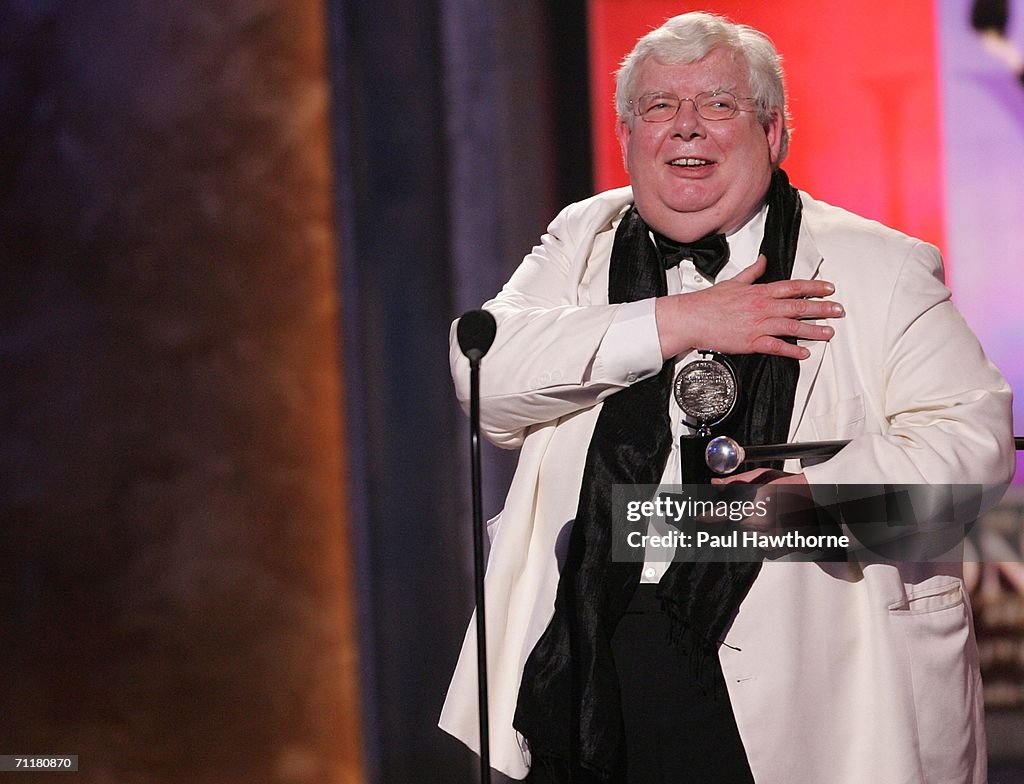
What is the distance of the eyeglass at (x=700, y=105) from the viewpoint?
1847 millimetres

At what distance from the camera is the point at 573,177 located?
2758 mm

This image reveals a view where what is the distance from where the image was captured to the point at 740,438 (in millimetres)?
1777

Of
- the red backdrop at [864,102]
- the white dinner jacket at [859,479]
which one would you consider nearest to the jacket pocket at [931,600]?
the white dinner jacket at [859,479]

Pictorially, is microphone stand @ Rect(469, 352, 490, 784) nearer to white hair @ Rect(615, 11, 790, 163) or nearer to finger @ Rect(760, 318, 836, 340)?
finger @ Rect(760, 318, 836, 340)

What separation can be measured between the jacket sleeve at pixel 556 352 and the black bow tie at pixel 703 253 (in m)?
0.13

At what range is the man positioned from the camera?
1.69 meters

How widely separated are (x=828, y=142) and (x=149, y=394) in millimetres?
1945

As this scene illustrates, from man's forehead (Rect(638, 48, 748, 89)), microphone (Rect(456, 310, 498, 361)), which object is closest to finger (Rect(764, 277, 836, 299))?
man's forehead (Rect(638, 48, 748, 89))

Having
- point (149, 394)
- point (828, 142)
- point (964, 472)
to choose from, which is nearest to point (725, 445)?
point (964, 472)

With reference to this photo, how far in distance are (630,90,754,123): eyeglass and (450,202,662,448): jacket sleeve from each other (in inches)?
9.6

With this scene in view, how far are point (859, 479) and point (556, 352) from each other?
0.49 meters

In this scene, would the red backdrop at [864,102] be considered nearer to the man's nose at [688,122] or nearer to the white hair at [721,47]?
the white hair at [721,47]

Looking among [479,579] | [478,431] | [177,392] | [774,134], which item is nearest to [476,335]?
[478,431]

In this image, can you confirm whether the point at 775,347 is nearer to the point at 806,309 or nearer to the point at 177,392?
the point at 806,309
